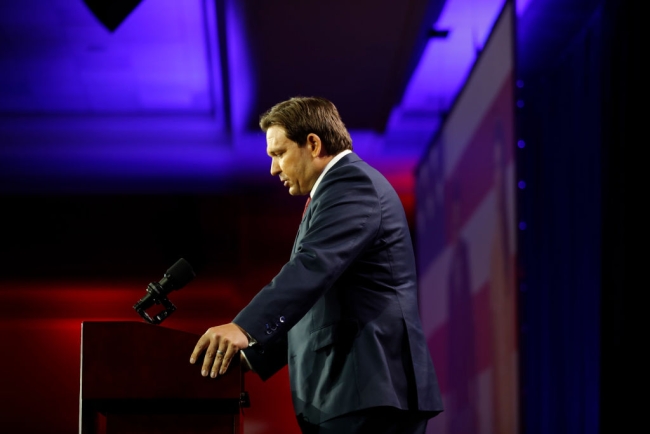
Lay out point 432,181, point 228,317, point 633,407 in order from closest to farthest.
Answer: point 633,407, point 432,181, point 228,317

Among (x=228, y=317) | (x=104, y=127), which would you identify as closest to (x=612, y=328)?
(x=228, y=317)

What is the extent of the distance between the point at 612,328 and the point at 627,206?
463 millimetres

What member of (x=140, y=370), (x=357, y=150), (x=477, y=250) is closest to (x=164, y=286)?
(x=140, y=370)

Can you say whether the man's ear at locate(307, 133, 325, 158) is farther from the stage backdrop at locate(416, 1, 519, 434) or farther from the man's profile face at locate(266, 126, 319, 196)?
the stage backdrop at locate(416, 1, 519, 434)

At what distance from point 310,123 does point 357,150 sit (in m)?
3.87

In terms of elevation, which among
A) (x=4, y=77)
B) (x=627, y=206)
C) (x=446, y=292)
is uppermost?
(x=4, y=77)

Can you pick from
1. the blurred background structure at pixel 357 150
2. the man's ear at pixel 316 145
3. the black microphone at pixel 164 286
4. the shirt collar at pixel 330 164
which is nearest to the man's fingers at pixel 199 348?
the black microphone at pixel 164 286

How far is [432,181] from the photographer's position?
4660mm

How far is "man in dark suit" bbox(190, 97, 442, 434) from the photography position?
4.76ft

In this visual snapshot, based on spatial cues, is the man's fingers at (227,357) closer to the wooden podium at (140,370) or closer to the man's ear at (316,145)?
the wooden podium at (140,370)

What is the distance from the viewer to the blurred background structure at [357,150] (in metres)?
3.11

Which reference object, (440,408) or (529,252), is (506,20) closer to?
(529,252)

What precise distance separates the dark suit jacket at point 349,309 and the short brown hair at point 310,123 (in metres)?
0.15

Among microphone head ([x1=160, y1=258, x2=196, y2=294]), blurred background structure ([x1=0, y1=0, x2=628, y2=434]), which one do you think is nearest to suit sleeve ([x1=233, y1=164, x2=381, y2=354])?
microphone head ([x1=160, y1=258, x2=196, y2=294])
